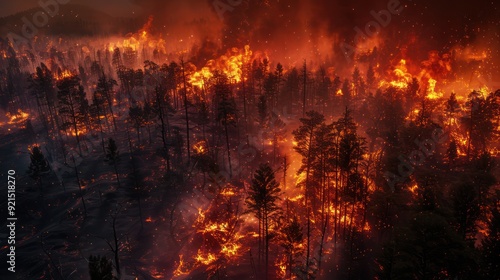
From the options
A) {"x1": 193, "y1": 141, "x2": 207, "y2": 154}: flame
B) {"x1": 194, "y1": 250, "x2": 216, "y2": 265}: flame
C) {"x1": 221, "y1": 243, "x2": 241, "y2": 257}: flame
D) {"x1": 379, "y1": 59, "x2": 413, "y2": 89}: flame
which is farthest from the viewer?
{"x1": 379, "y1": 59, "x2": 413, "y2": 89}: flame

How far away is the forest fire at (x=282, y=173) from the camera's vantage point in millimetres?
36250

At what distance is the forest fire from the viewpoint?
36250 mm

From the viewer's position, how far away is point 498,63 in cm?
9994

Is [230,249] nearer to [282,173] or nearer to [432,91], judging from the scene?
[282,173]

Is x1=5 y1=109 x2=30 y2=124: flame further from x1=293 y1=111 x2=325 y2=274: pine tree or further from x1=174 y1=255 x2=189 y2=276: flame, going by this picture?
x1=293 y1=111 x2=325 y2=274: pine tree

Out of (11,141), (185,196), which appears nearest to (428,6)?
(185,196)

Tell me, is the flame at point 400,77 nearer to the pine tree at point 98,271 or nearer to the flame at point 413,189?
the flame at point 413,189

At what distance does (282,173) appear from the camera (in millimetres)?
62969

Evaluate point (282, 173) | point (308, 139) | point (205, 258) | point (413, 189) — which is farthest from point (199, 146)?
point (413, 189)

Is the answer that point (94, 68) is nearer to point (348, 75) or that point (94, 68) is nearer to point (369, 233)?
point (348, 75)

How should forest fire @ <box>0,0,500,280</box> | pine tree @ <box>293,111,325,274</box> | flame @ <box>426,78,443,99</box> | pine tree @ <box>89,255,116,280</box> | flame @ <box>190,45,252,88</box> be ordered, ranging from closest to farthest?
pine tree @ <box>89,255,116,280</box>, forest fire @ <box>0,0,500,280</box>, pine tree @ <box>293,111,325,274</box>, flame @ <box>426,78,443,99</box>, flame @ <box>190,45,252,88</box>

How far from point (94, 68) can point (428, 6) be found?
433ft

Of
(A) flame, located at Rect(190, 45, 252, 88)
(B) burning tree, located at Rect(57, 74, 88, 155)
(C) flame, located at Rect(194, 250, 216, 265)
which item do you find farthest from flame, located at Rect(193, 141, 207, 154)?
(A) flame, located at Rect(190, 45, 252, 88)

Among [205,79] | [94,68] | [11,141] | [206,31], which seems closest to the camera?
[11,141]
